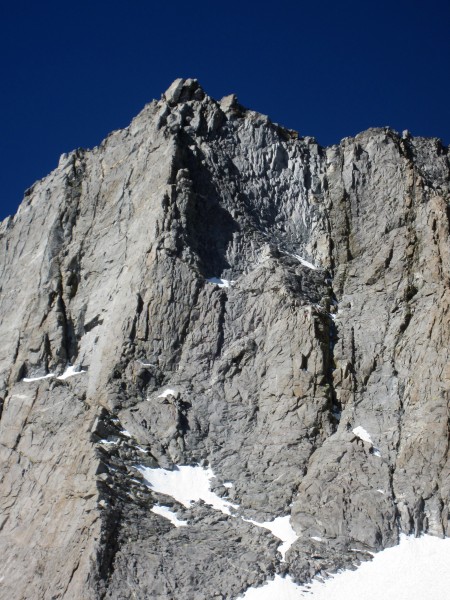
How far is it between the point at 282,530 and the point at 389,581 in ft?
20.0

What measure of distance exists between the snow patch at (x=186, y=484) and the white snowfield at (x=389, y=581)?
636cm

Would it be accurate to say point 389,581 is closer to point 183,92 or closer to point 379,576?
point 379,576

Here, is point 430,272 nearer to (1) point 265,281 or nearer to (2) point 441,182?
(1) point 265,281

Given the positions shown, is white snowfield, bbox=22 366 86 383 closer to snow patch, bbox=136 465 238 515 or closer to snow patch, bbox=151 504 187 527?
snow patch, bbox=136 465 238 515

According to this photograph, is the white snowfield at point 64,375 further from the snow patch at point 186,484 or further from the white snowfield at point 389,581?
the white snowfield at point 389,581

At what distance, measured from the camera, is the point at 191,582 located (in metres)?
43.8

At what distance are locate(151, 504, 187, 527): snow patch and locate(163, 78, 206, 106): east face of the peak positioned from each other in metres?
35.4

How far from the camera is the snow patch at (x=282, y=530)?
4675cm

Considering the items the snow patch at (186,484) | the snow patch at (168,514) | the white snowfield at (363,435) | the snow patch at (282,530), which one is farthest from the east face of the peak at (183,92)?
the snow patch at (282,530)

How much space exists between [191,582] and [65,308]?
23099mm

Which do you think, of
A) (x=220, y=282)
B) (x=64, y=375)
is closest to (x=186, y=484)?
(x=64, y=375)

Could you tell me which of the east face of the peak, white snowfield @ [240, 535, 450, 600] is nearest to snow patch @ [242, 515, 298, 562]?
white snowfield @ [240, 535, 450, 600]

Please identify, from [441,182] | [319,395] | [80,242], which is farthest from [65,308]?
[441,182]

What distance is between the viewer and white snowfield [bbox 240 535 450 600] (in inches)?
1735
